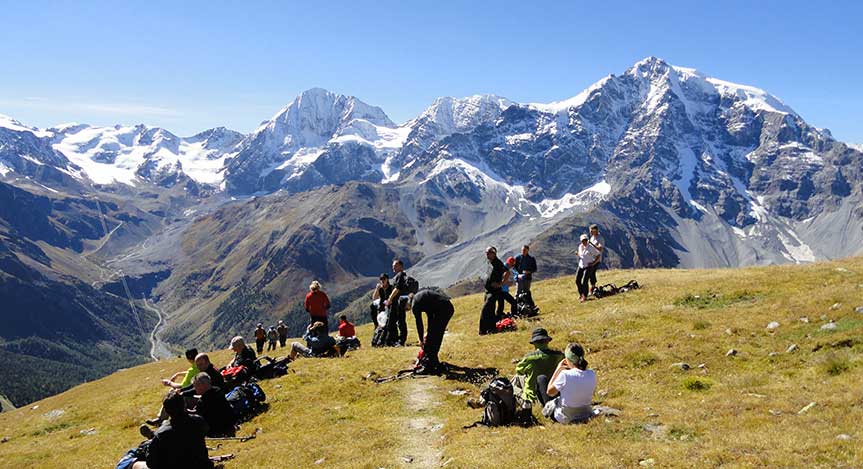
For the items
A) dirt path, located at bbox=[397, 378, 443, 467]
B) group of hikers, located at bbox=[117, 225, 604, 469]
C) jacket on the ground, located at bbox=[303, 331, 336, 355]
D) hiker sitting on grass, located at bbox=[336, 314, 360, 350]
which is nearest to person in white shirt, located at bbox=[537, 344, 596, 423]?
group of hikers, located at bbox=[117, 225, 604, 469]

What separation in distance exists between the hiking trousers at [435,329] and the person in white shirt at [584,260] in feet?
48.4

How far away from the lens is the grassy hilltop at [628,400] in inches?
575

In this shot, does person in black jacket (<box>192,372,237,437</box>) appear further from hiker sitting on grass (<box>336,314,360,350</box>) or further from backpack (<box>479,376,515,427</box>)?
hiker sitting on grass (<box>336,314,360,350</box>)

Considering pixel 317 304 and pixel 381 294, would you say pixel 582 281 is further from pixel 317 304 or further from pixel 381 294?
pixel 317 304

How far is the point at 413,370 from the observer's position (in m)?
26.7

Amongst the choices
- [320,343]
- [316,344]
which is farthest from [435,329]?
[316,344]

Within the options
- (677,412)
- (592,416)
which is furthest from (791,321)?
(592,416)

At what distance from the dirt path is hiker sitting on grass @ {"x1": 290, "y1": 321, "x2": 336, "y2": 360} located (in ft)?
31.9

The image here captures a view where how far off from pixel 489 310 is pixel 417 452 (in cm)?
1627

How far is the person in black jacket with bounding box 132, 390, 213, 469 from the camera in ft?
53.9

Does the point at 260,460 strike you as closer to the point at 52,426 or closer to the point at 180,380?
the point at 180,380

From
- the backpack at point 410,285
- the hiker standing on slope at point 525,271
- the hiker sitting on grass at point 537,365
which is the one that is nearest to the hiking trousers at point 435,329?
the hiker sitting on grass at point 537,365

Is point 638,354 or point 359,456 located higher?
point 638,354

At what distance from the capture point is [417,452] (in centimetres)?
1744
